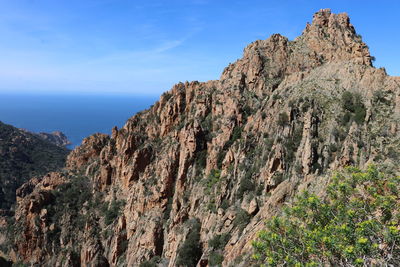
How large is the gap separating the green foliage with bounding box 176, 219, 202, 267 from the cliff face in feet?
1.68

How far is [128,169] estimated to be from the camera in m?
63.1

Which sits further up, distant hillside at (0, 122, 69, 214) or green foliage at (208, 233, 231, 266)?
green foliage at (208, 233, 231, 266)

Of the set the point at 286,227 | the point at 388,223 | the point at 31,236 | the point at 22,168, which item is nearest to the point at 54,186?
the point at 31,236

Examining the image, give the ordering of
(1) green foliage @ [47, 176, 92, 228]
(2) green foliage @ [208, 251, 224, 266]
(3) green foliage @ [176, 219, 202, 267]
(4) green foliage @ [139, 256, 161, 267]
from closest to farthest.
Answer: (2) green foliage @ [208, 251, 224, 266] < (3) green foliage @ [176, 219, 202, 267] < (4) green foliage @ [139, 256, 161, 267] < (1) green foliage @ [47, 176, 92, 228]

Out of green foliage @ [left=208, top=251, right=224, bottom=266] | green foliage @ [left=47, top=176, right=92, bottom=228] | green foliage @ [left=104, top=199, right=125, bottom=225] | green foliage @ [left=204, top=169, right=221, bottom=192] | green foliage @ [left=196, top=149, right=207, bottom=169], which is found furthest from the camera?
green foliage @ [left=47, top=176, right=92, bottom=228]

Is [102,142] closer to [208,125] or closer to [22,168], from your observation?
[208,125]

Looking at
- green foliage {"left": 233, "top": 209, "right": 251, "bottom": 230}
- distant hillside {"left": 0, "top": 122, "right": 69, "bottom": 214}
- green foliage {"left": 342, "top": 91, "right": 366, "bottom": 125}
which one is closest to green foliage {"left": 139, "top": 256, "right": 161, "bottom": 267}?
green foliage {"left": 233, "top": 209, "right": 251, "bottom": 230}

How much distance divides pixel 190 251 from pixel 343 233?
97.5 feet

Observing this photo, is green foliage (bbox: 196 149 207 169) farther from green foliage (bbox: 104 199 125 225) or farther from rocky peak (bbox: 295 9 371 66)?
rocky peak (bbox: 295 9 371 66)

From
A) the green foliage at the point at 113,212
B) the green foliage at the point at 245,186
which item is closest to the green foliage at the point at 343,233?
the green foliage at the point at 245,186

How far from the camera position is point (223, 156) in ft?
164

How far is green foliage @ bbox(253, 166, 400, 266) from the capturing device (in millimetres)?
13453

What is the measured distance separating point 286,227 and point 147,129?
177 feet

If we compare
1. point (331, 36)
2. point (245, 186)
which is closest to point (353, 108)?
point (245, 186)
